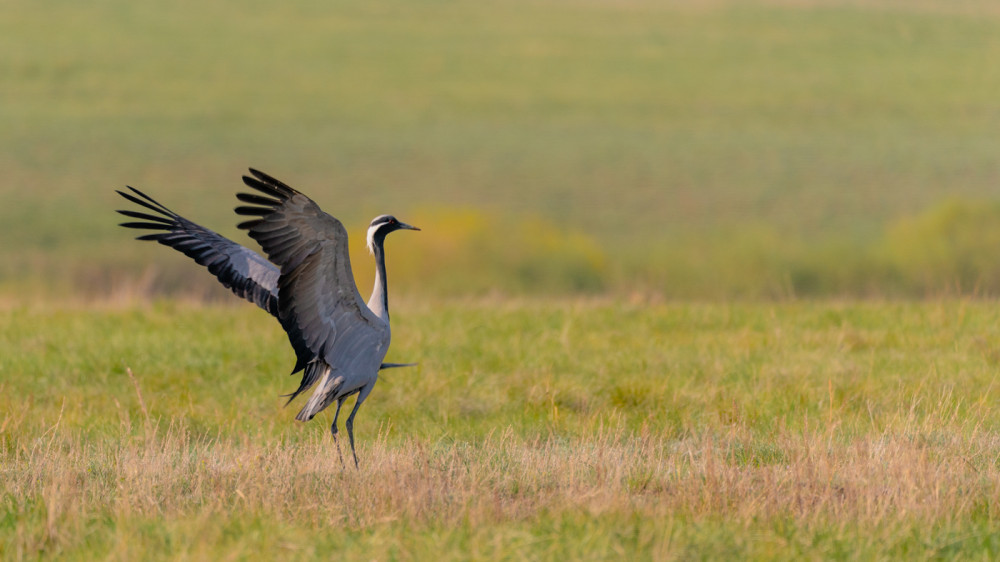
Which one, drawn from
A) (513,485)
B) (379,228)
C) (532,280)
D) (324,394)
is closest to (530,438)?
(324,394)

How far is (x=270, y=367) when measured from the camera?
12.9 meters

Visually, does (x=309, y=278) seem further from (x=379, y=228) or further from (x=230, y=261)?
(x=230, y=261)

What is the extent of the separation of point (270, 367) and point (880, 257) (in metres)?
31.2

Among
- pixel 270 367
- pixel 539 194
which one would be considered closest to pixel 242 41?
pixel 539 194

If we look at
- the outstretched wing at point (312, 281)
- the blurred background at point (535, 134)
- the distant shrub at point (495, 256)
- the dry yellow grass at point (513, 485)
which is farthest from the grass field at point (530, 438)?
the distant shrub at point (495, 256)

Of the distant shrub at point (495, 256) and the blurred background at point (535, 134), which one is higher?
the blurred background at point (535, 134)

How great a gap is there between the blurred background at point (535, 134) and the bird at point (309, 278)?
498 inches

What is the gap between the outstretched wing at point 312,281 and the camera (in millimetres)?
7551

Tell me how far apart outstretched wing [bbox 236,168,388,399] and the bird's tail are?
4.6 inches

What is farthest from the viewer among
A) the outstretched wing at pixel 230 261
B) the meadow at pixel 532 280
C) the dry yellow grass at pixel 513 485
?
the outstretched wing at pixel 230 261

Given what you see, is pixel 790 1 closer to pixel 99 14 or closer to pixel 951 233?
pixel 99 14

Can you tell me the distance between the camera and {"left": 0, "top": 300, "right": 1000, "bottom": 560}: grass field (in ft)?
21.9

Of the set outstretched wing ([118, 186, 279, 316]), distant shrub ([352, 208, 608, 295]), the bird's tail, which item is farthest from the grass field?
distant shrub ([352, 208, 608, 295])

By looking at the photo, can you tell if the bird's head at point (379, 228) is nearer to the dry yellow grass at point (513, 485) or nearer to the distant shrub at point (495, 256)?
the dry yellow grass at point (513, 485)
